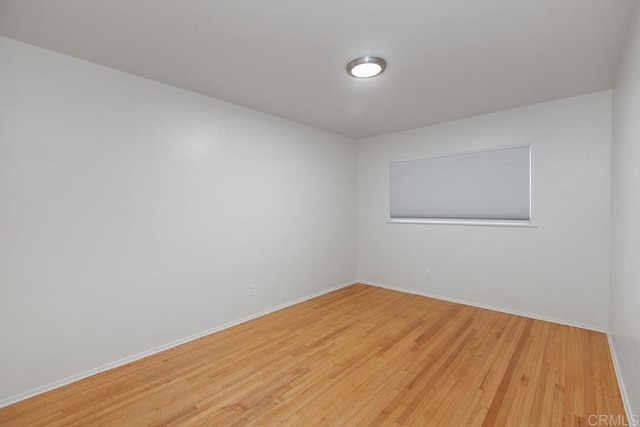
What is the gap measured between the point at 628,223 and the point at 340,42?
2.36 metres

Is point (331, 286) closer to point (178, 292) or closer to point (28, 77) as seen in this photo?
point (178, 292)

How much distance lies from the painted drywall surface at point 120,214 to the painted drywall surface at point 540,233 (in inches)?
86.2

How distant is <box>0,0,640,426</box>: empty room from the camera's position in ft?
6.34

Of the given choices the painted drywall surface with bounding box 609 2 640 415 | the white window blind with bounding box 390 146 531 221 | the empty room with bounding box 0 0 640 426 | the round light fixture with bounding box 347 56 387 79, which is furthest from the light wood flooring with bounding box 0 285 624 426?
the round light fixture with bounding box 347 56 387 79

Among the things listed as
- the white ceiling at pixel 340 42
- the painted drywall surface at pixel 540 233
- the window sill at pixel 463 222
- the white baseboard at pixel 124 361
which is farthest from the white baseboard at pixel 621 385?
the white baseboard at pixel 124 361

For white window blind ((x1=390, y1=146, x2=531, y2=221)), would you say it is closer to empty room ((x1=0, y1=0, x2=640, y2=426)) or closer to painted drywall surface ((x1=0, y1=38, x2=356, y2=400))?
empty room ((x1=0, y1=0, x2=640, y2=426))

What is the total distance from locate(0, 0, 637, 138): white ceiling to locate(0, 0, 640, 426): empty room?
0.06ft

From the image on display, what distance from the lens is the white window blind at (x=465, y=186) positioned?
3641 millimetres

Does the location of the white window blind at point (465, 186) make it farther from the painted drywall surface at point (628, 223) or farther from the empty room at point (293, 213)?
the painted drywall surface at point (628, 223)

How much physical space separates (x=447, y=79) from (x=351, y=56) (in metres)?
1.04

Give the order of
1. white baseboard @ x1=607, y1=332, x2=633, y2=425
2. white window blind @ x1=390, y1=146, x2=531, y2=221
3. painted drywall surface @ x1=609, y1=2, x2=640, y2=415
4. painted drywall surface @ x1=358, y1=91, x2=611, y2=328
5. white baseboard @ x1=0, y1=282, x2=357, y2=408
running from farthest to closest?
white window blind @ x1=390, y1=146, x2=531, y2=221 < painted drywall surface @ x1=358, y1=91, x2=611, y2=328 < white baseboard @ x1=0, y1=282, x2=357, y2=408 < white baseboard @ x1=607, y1=332, x2=633, y2=425 < painted drywall surface @ x1=609, y1=2, x2=640, y2=415

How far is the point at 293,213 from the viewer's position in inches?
163

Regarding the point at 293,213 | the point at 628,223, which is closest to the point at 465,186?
the point at 628,223

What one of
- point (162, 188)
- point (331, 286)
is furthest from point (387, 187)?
point (162, 188)
